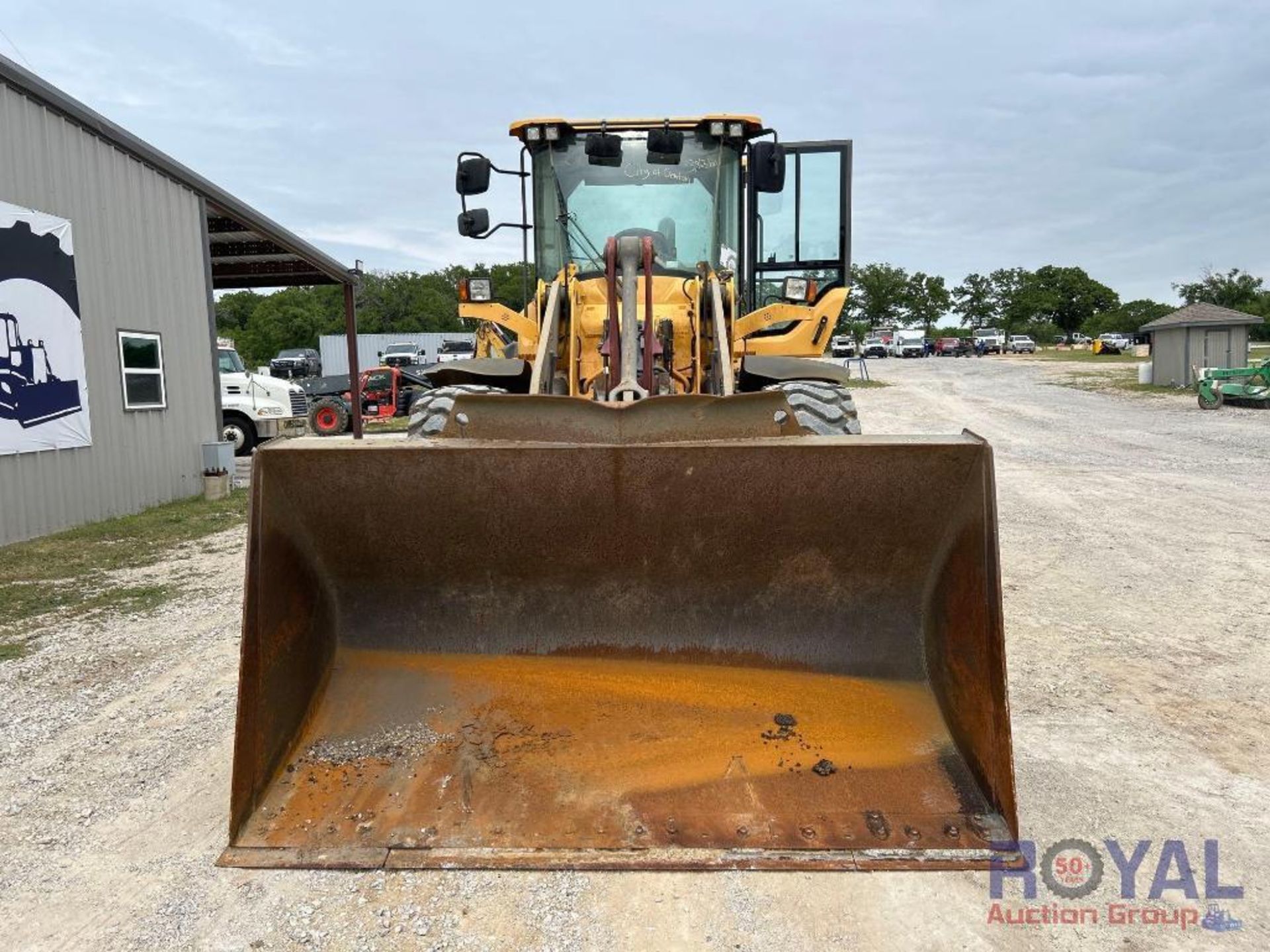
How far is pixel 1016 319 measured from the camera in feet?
250

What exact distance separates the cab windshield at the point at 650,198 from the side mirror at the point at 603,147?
0.08m

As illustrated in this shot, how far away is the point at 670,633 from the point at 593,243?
3025 millimetres

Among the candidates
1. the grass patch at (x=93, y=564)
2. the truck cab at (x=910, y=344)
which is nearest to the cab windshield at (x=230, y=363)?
the grass patch at (x=93, y=564)

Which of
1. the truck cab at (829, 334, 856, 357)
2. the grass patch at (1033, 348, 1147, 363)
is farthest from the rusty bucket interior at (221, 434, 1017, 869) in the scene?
the truck cab at (829, 334, 856, 357)

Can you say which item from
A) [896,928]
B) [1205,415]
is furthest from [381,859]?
[1205,415]

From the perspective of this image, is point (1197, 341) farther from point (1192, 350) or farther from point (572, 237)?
point (572, 237)

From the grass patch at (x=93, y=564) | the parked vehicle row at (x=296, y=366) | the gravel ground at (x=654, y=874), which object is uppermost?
the parked vehicle row at (x=296, y=366)

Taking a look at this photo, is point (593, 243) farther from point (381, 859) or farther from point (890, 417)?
point (890, 417)

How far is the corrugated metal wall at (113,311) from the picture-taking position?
809 centimetres

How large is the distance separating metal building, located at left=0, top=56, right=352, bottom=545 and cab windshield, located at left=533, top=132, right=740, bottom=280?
5.40 m

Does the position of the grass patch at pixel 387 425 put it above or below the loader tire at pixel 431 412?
below

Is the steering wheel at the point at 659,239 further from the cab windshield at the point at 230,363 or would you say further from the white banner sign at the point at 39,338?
the cab windshield at the point at 230,363

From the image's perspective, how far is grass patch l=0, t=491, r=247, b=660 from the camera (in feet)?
18.6

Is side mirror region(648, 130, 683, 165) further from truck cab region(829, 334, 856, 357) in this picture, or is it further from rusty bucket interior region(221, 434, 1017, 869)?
truck cab region(829, 334, 856, 357)
